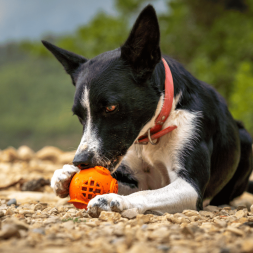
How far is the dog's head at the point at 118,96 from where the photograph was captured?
8.39 ft

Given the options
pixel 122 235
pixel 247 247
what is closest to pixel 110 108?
pixel 122 235

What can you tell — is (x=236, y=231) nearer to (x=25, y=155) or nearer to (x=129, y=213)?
(x=129, y=213)

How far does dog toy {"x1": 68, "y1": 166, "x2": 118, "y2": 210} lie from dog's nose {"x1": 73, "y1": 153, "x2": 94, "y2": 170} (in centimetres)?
4

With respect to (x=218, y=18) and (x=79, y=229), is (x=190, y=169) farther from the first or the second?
(x=218, y=18)

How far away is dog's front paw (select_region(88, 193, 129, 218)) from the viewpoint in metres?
2.24

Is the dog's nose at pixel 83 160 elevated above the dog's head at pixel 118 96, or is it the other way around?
the dog's head at pixel 118 96

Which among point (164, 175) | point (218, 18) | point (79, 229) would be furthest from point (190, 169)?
point (218, 18)

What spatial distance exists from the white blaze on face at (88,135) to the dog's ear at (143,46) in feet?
1.46

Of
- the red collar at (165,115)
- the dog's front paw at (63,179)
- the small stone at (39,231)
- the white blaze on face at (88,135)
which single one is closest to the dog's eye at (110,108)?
the white blaze on face at (88,135)

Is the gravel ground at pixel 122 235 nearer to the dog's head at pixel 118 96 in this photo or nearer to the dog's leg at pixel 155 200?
the dog's leg at pixel 155 200

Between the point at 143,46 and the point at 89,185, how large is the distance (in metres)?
1.12

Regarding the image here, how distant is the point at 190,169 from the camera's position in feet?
9.12

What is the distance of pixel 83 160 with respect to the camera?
8.10ft

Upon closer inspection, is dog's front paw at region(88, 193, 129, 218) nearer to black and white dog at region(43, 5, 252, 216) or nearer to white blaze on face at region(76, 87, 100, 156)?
black and white dog at region(43, 5, 252, 216)
